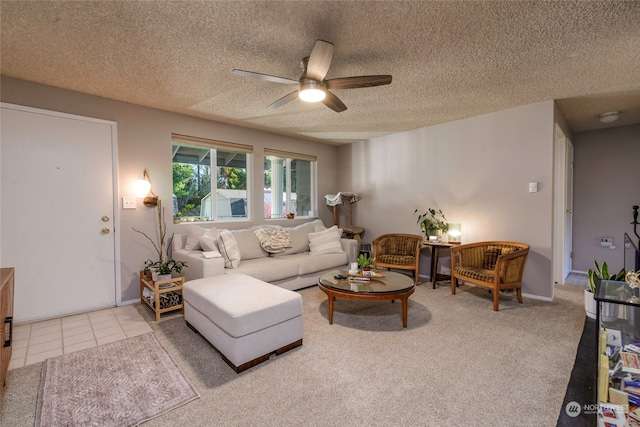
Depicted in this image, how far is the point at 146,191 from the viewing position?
3.61 metres

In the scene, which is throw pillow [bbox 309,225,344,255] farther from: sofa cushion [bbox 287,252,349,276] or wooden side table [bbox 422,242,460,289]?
wooden side table [bbox 422,242,460,289]

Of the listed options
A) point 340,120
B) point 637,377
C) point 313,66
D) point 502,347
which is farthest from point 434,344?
point 340,120

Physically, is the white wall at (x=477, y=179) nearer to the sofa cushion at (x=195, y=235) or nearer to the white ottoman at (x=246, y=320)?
the sofa cushion at (x=195, y=235)

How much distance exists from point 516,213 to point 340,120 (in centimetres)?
267

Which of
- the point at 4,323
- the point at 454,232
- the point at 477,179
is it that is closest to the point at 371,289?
the point at 454,232

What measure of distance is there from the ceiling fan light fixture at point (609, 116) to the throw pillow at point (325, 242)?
402cm

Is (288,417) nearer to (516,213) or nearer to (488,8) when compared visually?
(488,8)

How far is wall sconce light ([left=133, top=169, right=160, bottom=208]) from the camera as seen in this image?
3.57 metres

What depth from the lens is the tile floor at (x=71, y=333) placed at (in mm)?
2359

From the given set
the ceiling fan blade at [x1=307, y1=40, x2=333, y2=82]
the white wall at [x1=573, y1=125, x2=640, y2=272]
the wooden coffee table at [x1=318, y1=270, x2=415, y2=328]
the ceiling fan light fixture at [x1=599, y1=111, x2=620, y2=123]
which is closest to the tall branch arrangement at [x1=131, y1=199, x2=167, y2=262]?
the wooden coffee table at [x1=318, y1=270, x2=415, y2=328]

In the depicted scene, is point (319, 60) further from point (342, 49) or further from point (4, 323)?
point (4, 323)

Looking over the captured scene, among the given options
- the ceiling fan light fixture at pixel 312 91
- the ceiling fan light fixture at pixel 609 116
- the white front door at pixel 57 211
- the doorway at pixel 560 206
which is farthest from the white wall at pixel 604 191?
the white front door at pixel 57 211

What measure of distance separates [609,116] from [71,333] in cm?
686

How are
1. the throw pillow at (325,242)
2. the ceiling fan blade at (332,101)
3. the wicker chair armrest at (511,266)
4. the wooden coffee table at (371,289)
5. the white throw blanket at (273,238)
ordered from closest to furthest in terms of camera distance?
the ceiling fan blade at (332,101) < the wooden coffee table at (371,289) < the wicker chair armrest at (511,266) < the white throw blanket at (273,238) < the throw pillow at (325,242)
